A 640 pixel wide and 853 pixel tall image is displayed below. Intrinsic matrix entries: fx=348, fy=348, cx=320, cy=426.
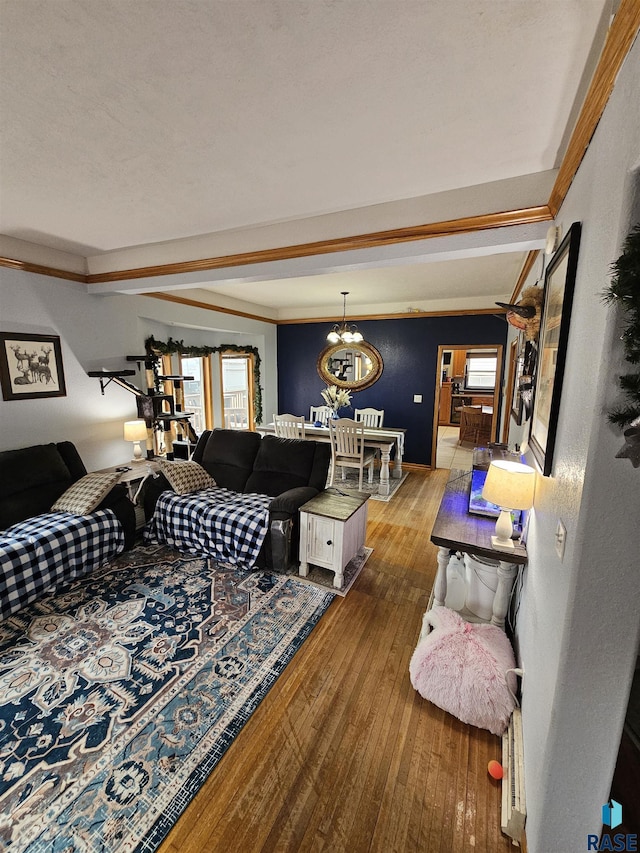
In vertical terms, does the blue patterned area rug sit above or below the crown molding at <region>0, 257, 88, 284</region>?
below

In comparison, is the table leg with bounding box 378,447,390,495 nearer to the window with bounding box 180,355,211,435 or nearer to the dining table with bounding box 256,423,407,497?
the dining table with bounding box 256,423,407,497

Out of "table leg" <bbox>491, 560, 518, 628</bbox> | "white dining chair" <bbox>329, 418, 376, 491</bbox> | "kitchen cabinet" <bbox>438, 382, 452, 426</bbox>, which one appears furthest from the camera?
"kitchen cabinet" <bbox>438, 382, 452, 426</bbox>

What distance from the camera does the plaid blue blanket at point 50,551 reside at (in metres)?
2.29

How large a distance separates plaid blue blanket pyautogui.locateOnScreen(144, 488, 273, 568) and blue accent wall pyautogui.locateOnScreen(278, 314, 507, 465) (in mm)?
3439

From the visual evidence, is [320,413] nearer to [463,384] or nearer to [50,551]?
[50,551]

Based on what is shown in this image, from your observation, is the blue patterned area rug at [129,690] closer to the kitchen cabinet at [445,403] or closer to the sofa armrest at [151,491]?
the sofa armrest at [151,491]

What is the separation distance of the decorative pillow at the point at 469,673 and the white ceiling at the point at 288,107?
236 cm

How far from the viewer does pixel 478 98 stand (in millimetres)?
1309

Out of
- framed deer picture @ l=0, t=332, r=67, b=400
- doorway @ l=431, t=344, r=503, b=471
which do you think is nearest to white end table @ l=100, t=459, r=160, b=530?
framed deer picture @ l=0, t=332, r=67, b=400

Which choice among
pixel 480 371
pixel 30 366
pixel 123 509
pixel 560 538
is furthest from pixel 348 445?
pixel 480 371

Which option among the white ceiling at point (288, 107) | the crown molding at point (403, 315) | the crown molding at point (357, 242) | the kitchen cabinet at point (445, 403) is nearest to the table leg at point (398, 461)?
the crown molding at point (403, 315)

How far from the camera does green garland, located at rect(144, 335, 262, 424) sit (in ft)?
14.3

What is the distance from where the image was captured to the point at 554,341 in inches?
55.1

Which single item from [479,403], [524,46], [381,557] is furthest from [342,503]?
[479,403]
